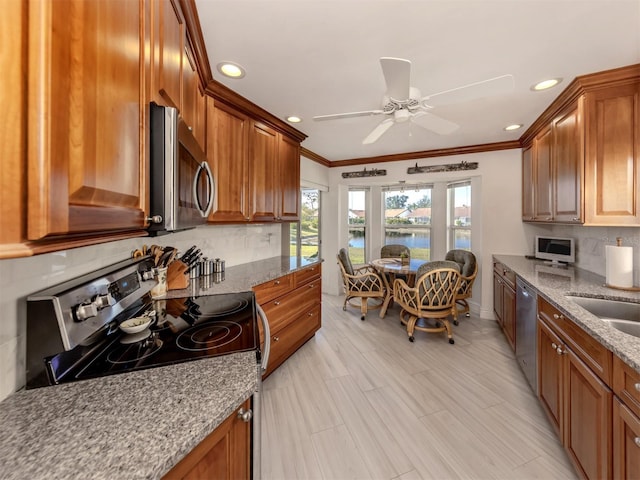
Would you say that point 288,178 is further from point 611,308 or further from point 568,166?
point 611,308

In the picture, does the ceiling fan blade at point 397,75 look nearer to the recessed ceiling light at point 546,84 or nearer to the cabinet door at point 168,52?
the cabinet door at point 168,52

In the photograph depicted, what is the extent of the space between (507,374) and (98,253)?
3.19 m

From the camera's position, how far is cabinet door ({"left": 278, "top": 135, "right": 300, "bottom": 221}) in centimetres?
290

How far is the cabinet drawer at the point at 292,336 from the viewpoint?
7.67 feet

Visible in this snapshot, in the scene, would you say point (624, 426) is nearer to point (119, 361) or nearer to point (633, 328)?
point (633, 328)

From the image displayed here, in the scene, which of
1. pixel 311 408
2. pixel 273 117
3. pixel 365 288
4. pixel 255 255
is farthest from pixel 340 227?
pixel 311 408

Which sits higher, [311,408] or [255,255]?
[255,255]

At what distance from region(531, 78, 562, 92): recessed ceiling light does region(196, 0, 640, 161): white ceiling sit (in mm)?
54

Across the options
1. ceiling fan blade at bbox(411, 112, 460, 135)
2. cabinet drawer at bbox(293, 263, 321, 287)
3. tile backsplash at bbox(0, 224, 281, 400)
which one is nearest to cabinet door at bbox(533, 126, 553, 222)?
ceiling fan blade at bbox(411, 112, 460, 135)

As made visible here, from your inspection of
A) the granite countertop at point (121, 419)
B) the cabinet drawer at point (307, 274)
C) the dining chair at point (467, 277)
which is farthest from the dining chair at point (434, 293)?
the granite countertop at point (121, 419)

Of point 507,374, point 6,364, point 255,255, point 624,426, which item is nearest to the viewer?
point 6,364

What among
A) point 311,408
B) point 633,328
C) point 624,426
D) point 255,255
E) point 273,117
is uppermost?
point 273,117

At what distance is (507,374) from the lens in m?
2.40

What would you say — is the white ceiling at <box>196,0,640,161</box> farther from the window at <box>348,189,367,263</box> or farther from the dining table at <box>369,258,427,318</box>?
the window at <box>348,189,367,263</box>
